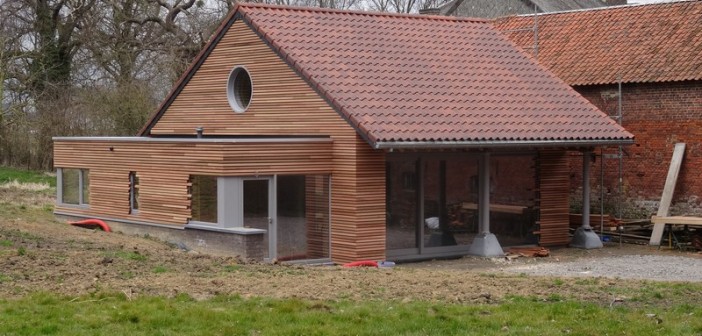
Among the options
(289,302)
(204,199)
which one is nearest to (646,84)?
(204,199)

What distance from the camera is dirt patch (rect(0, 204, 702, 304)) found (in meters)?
13.3

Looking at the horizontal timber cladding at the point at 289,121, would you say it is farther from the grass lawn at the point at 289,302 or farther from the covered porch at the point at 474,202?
the grass lawn at the point at 289,302

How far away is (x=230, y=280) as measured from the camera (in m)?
14.3

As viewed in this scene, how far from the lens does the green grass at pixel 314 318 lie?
11016mm

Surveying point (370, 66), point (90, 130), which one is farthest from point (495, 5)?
point (370, 66)

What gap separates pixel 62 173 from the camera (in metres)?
25.7

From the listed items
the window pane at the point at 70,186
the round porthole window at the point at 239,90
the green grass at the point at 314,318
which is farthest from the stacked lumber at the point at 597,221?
the green grass at the point at 314,318

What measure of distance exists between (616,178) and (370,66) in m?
8.00

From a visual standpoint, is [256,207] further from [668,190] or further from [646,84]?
[646,84]

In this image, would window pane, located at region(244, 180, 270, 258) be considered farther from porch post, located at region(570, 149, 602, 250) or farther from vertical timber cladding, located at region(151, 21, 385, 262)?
porch post, located at region(570, 149, 602, 250)

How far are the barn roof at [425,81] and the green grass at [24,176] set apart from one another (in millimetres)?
12171

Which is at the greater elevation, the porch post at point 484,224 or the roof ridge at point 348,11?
the roof ridge at point 348,11

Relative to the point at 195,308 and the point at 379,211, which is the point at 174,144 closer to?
the point at 379,211

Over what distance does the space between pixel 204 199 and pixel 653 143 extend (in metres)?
11.5
